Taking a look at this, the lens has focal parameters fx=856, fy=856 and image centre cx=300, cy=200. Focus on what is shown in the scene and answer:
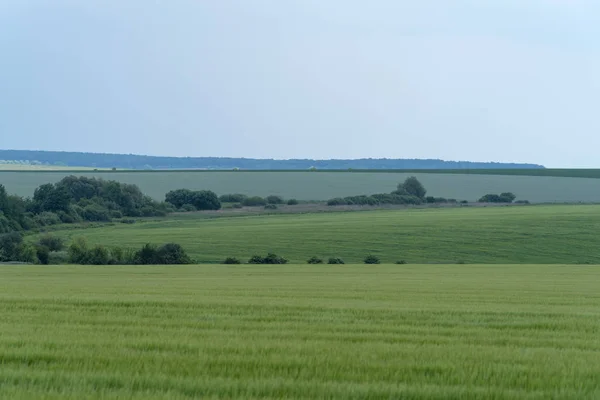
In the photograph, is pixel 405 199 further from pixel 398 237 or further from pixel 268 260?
pixel 268 260

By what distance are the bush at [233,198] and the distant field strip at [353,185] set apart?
544cm

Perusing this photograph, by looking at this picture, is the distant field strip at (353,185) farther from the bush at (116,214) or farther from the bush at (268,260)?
the bush at (268,260)

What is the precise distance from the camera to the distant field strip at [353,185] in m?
111

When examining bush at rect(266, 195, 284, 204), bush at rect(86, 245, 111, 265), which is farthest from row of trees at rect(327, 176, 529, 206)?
bush at rect(86, 245, 111, 265)

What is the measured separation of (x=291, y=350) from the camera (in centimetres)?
898

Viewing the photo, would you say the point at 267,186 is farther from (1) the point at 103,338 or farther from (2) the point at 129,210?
(1) the point at 103,338

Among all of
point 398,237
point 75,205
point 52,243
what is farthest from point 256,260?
point 75,205

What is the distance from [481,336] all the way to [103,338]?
4.60m

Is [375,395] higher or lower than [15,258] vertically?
higher

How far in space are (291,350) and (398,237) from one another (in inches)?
2197

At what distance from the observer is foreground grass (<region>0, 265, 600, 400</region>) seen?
23.4 ft

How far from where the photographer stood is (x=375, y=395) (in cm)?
693

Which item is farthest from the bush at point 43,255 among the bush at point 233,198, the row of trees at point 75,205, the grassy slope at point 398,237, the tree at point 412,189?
the tree at point 412,189

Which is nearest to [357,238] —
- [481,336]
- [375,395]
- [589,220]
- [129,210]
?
[589,220]
